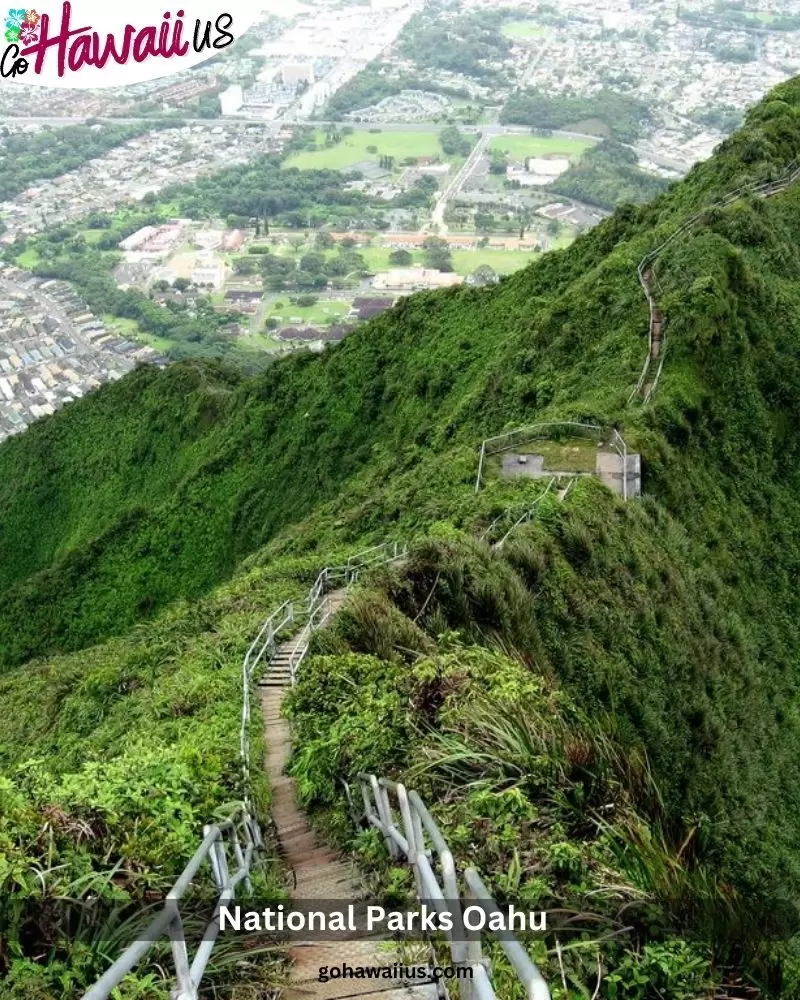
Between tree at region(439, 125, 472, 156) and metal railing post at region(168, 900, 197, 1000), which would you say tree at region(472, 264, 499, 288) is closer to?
tree at region(439, 125, 472, 156)

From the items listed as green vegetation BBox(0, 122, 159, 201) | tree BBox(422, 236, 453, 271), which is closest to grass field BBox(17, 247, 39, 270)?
green vegetation BBox(0, 122, 159, 201)

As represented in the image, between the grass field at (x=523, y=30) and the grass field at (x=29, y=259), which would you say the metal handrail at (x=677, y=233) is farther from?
the grass field at (x=523, y=30)

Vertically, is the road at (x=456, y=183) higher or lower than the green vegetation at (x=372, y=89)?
lower

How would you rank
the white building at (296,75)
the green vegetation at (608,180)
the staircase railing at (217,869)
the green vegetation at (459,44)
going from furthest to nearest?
the green vegetation at (459,44) → the white building at (296,75) → the green vegetation at (608,180) → the staircase railing at (217,869)

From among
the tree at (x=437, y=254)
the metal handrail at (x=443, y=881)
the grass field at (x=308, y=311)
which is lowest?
the grass field at (x=308, y=311)

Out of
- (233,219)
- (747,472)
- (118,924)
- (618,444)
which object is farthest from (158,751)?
(233,219)

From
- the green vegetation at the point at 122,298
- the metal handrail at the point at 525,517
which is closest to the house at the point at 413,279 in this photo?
the green vegetation at the point at 122,298
